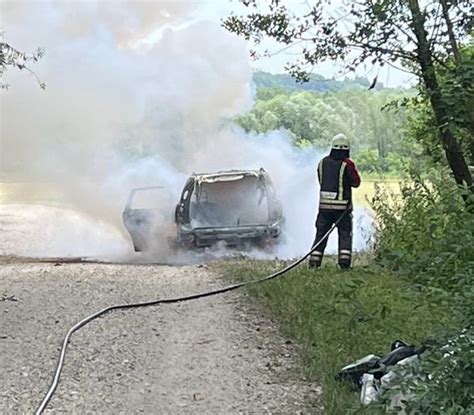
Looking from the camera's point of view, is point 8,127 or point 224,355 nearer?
point 224,355

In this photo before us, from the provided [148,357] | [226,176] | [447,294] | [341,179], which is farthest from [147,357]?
[226,176]

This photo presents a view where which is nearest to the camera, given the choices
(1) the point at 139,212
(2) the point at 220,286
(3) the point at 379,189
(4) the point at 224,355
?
(4) the point at 224,355

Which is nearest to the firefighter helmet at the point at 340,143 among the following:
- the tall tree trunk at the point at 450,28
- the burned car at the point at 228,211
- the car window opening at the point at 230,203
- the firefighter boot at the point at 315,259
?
the firefighter boot at the point at 315,259

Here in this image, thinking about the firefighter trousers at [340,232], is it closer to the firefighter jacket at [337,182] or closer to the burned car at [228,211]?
the firefighter jacket at [337,182]

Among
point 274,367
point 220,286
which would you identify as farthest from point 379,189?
point 274,367

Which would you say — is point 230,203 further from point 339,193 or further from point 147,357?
point 147,357

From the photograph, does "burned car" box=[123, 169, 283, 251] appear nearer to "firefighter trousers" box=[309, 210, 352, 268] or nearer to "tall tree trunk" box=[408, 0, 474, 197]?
"firefighter trousers" box=[309, 210, 352, 268]

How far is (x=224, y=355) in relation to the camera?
22.3 feet

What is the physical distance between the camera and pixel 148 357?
22.0ft

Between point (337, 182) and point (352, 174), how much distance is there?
0.23m

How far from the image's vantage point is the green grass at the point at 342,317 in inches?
202

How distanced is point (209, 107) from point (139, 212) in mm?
6094

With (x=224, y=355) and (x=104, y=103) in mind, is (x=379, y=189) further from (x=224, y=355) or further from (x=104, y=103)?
(x=104, y=103)

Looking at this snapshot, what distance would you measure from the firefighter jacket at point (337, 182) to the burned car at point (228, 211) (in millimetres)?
3731
